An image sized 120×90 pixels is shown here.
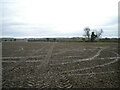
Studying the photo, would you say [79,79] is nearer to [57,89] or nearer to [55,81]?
[55,81]

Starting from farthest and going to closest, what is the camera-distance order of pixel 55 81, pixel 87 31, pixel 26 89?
1. pixel 87 31
2. pixel 55 81
3. pixel 26 89

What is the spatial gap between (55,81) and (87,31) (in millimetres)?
98711

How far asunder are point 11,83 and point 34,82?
841 millimetres

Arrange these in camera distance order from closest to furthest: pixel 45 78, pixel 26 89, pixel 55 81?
1. pixel 26 89
2. pixel 55 81
3. pixel 45 78

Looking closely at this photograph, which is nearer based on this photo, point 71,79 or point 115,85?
point 115,85

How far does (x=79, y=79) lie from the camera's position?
22.1ft

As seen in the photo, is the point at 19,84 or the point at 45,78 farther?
the point at 45,78

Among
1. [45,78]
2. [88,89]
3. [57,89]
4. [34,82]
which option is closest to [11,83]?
[34,82]

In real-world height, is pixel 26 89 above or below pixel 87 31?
below

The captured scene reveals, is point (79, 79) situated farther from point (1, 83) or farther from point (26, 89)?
point (1, 83)

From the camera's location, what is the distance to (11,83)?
242 inches

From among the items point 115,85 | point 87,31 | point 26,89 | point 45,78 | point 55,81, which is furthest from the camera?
point 87,31

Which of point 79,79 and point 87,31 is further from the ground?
point 87,31

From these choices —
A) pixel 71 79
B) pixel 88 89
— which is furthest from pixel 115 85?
pixel 71 79
